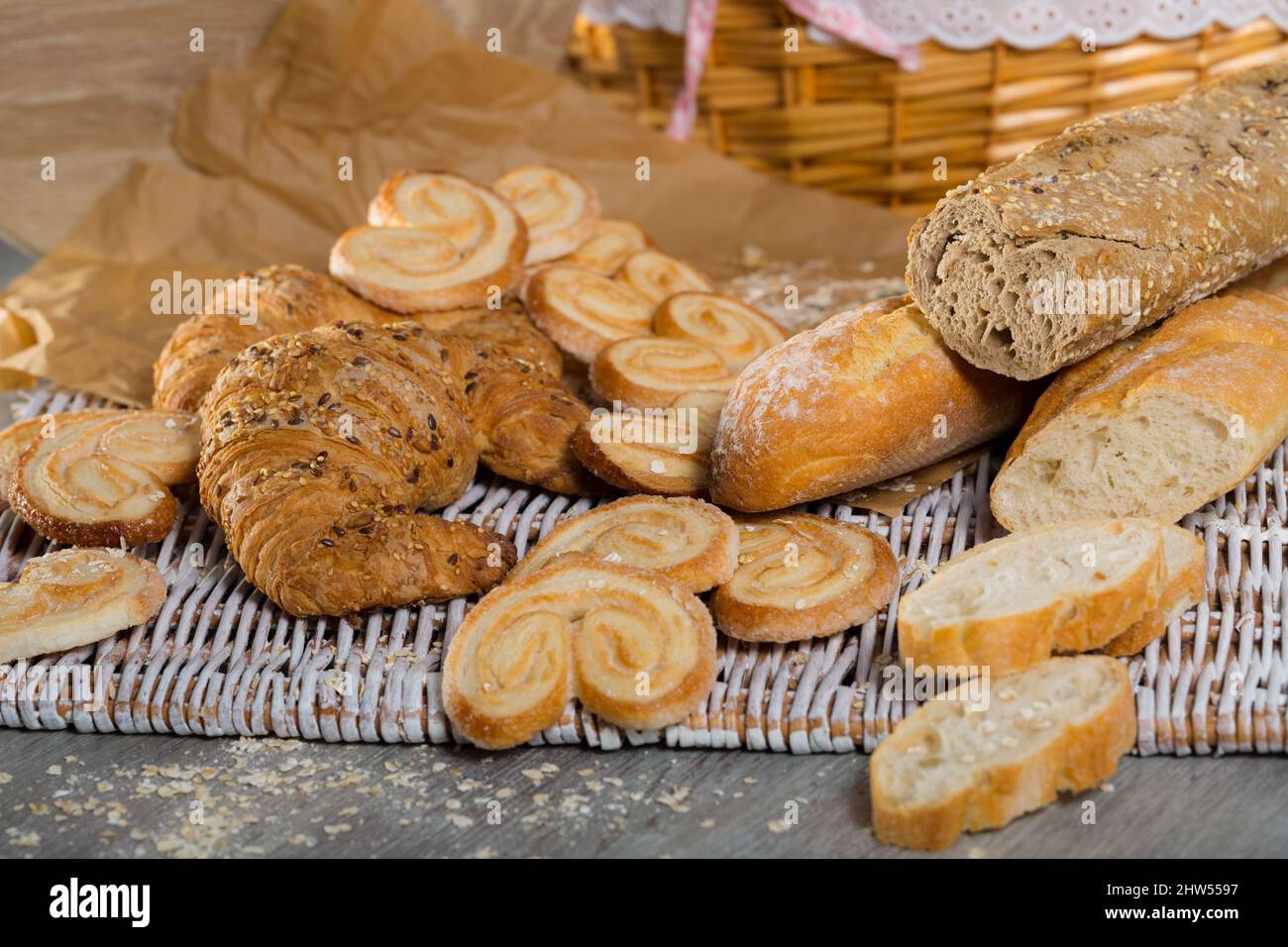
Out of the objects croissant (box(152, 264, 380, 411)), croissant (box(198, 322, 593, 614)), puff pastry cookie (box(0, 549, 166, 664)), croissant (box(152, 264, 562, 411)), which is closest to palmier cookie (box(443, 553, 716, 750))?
croissant (box(198, 322, 593, 614))

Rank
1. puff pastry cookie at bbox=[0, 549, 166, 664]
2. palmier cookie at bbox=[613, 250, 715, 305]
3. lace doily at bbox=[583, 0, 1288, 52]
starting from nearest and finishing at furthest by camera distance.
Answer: puff pastry cookie at bbox=[0, 549, 166, 664]
palmier cookie at bbox=[613, 250, 715, 305]
lace doily at bbox=[583, 0, 1288, 52]

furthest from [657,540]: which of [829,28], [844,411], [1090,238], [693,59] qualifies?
[693,59]

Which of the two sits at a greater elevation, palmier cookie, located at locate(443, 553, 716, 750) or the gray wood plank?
palmier cookie, located at locate(443, 553, 716, 750)

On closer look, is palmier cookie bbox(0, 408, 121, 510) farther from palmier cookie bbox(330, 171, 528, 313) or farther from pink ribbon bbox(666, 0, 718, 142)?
pink ribbon bbox(666, 0, 718, 142)

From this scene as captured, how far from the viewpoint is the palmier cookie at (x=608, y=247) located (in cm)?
328

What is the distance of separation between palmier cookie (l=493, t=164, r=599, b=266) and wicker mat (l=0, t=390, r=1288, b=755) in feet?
3.33

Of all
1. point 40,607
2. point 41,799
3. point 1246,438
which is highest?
point 1246,438

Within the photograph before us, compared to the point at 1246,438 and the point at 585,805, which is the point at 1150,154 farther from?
the point at 585,805

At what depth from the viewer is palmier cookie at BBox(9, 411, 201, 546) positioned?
7.73 feet

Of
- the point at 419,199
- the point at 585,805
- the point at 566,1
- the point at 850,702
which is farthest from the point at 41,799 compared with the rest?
the point at 566,1

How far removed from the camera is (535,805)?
1838 millimetres

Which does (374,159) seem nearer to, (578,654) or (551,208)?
(551,208)

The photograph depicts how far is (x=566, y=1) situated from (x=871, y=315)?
8.25ft
